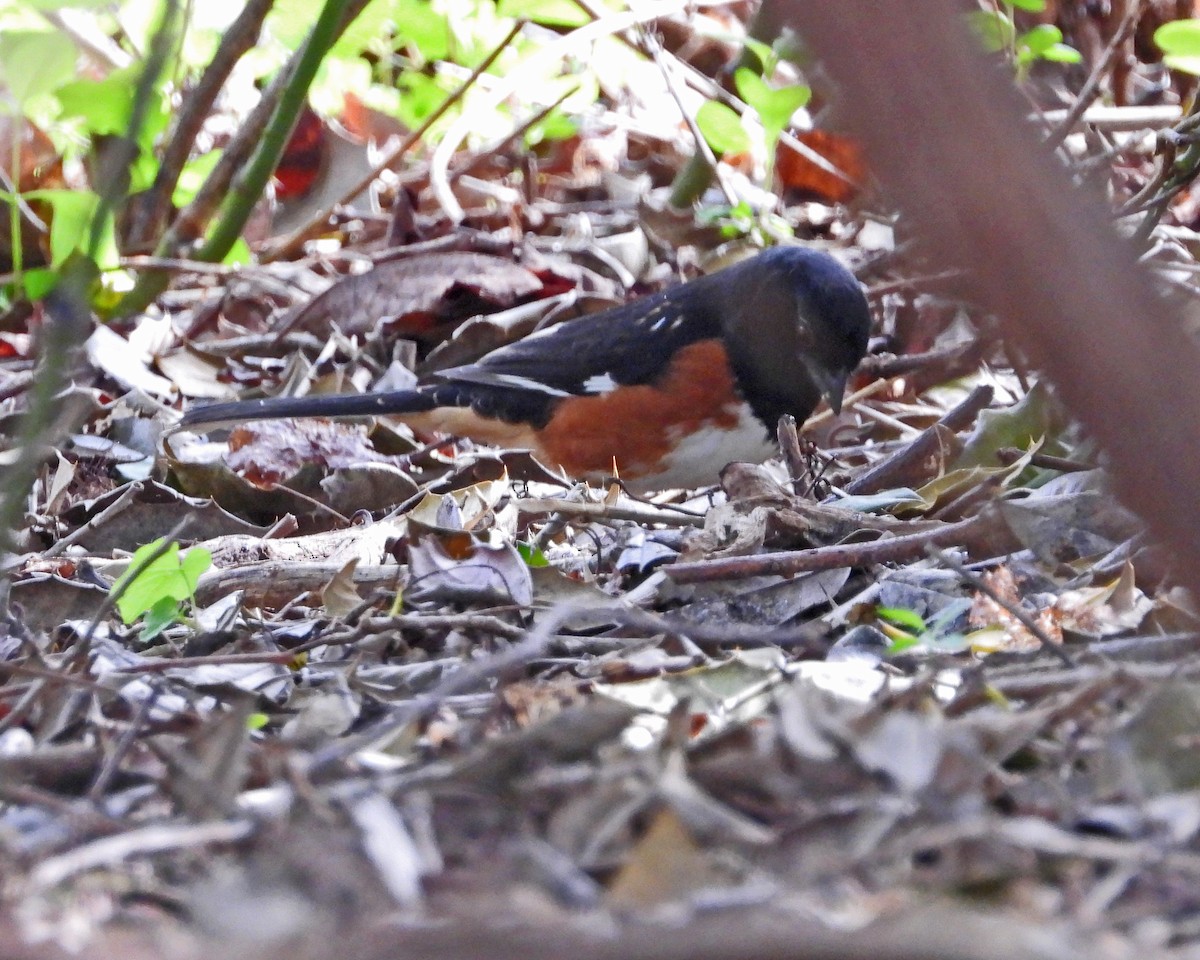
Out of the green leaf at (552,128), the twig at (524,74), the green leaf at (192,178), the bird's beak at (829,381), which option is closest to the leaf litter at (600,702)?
the bird's beak at (829,381)

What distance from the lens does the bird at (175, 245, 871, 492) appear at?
3.80 metres

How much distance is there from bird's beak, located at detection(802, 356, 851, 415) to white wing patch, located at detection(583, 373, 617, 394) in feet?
1.80

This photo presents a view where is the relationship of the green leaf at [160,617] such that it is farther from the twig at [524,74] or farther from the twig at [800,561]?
the twig at [524,74]

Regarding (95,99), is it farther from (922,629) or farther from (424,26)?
(922,629)

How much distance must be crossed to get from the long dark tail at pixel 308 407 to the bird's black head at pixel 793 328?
32.9 inches

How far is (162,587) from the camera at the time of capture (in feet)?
7.58

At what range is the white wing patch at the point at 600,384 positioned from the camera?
4109 mm

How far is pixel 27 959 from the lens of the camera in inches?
41.4

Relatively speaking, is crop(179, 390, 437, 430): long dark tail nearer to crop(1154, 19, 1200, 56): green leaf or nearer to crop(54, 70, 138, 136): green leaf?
crop(54, 70, 138, 136): green leaf

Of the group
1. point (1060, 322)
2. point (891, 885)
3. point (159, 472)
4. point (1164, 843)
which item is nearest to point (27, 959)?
point (891, 885)

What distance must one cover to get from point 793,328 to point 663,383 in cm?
37

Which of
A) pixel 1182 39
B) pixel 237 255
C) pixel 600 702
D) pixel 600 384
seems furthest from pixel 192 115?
pixel 600 702

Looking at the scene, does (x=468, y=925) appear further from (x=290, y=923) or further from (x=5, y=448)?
(x=5, y=448)

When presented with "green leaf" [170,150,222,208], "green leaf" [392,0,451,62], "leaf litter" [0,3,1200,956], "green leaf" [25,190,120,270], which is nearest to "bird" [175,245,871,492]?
"leaf litter" [0,3,1200,956]
